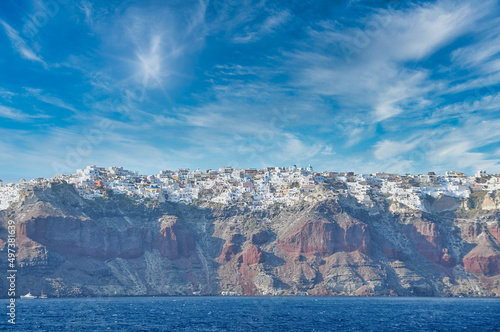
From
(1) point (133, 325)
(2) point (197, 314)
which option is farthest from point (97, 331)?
(2) point (197, 314)

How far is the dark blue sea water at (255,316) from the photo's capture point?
339 ft

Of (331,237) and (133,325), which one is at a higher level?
(331,237)

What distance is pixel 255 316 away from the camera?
12025 cm

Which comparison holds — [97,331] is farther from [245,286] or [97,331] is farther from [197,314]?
[245,286]

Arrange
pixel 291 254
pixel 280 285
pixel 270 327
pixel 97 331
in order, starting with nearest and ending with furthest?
1. pixel 97 331
2. pixel 270 327
3. pixel 280 285
4. pixel 291 254

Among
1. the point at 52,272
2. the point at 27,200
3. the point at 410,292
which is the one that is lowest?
the point at 410,292

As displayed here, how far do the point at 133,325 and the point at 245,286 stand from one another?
8928cm

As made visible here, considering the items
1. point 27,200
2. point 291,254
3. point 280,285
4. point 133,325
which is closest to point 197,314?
point 133,325

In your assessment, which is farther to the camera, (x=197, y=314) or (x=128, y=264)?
(x=128, y=264)

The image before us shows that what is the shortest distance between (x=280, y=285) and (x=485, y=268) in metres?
82.2

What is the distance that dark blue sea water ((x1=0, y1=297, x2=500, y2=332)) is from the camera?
103m

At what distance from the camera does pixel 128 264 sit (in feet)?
633

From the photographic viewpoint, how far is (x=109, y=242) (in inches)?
7702

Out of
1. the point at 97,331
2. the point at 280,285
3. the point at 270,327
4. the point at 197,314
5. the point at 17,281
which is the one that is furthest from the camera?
the point at 280,285
